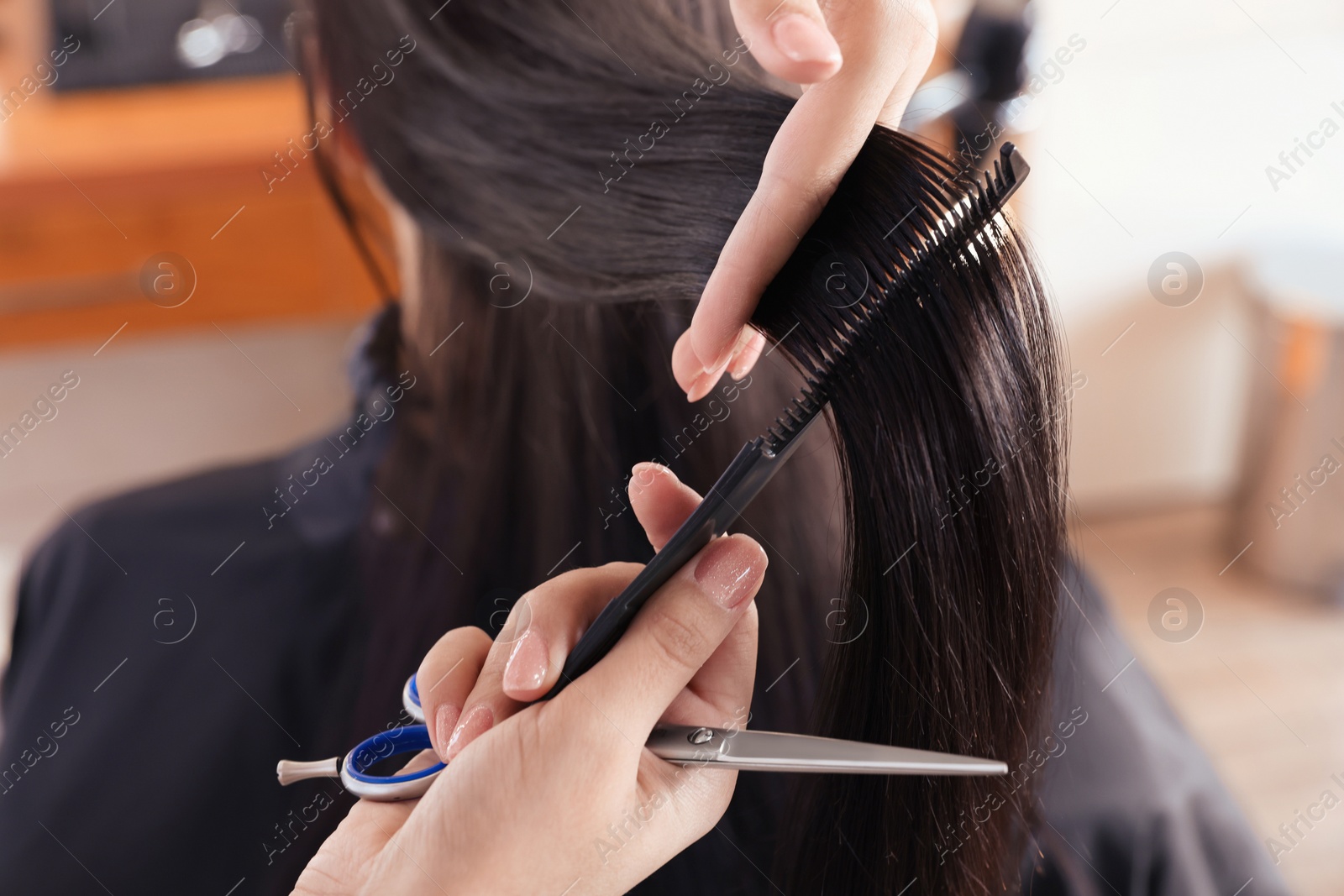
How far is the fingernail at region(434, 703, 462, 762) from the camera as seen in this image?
0.46m

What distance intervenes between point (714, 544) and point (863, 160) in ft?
0.56

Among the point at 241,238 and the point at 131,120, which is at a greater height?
the point at 131,120

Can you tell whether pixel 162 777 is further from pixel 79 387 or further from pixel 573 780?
pixel 79 387

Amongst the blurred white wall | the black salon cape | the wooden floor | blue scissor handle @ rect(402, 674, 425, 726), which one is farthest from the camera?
the blurred white wall

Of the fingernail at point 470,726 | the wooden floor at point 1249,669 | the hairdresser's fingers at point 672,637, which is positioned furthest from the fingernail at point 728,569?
the wooden floor at point 1249,669

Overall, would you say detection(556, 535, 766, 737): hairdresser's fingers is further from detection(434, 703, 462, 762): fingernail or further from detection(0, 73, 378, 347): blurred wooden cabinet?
detection(0, 73, 378, 347): blurred wooden cabinet

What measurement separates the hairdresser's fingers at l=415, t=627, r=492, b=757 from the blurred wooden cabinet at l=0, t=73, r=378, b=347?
1.35 m

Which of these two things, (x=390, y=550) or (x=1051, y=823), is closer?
(x=1051, y=823)

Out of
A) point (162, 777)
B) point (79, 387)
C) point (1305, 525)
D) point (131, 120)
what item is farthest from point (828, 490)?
point (79, 387)

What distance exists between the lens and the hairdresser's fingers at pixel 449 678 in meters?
0.46

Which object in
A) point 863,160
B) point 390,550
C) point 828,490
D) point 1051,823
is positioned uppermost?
point 863,160

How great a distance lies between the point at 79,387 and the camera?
213 cm

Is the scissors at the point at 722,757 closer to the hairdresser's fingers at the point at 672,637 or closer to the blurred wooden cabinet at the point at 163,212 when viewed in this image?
the hairdresser's fingers at the point at 672,637

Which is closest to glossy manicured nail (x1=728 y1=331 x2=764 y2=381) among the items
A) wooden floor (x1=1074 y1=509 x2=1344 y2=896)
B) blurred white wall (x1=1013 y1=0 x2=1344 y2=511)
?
wooden floor (x1=1074 y1=509 x2=1344 y2=896)
